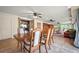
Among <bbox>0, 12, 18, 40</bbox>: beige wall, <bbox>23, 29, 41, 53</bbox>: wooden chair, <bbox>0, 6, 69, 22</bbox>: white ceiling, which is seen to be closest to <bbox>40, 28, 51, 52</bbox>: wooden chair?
<bbox>23, 29, 41, 53</bbox>: wooden chair

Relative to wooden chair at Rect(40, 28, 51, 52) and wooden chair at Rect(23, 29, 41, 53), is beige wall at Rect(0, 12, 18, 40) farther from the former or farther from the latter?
wooden chair at Rect(40, 28, 51, 52)

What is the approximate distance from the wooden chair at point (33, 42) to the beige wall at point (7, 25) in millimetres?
332

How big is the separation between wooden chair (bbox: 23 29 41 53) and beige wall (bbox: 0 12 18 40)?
332mm

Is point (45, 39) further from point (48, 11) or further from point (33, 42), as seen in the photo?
point (48, 11)

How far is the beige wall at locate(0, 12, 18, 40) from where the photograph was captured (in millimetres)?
2492

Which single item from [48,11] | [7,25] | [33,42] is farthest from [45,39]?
[7,25]

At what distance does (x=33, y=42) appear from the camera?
2.59 metres

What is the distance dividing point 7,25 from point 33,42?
60 centimetres

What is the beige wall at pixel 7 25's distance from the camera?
98.1 inches

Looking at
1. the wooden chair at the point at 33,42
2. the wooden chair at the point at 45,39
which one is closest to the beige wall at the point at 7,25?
the wooden chair at the point at 33,42

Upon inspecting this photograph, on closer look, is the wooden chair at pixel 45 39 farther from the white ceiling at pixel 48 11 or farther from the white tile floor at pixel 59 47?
the white ceiling at pixel 48 11
